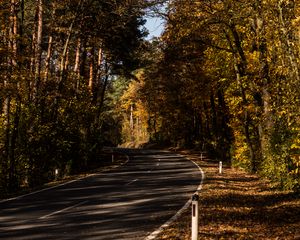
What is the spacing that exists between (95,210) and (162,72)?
1253 inches

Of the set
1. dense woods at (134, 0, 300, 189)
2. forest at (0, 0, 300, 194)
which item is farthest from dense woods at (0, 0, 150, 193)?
dense woods at (134, 0, 300, 189)

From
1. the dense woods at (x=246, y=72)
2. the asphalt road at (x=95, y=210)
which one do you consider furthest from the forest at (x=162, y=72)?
the asphalt road at (x=95, y=210)

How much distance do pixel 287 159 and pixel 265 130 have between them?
5.87m

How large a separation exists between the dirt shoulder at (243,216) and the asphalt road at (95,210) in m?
0.86

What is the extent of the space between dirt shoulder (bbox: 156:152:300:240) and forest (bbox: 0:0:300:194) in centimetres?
132

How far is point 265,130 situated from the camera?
886 inches

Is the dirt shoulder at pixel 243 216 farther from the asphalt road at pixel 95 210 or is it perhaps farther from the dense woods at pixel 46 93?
the dense woods at pixel 46 93

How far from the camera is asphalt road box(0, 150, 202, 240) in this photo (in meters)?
10.3

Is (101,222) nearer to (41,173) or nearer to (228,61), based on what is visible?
(41,173)

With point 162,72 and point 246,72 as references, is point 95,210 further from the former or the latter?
point 162,72

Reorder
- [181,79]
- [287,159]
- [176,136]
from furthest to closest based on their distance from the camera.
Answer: [176,136] < [181,79] < [287,159]

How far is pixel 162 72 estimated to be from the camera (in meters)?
44.3

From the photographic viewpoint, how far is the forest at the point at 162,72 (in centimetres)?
1209

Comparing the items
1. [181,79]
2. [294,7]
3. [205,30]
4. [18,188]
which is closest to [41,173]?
[18,188]
